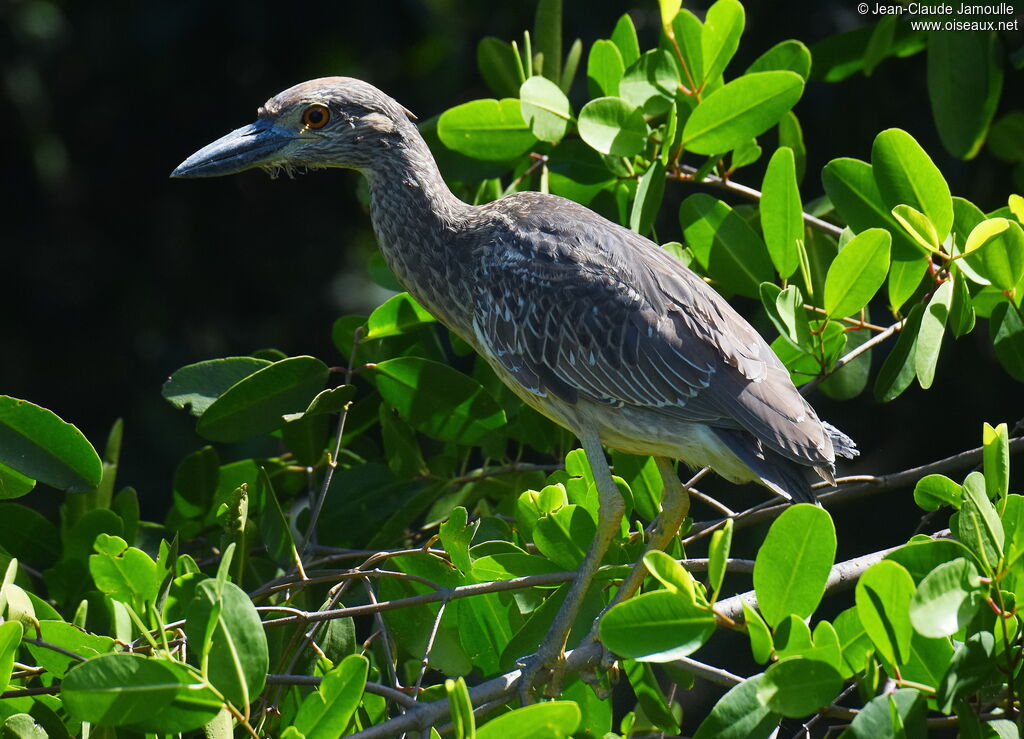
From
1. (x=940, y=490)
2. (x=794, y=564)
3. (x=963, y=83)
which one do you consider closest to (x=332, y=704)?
(x=794, y=564)

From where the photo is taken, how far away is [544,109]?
2969mm

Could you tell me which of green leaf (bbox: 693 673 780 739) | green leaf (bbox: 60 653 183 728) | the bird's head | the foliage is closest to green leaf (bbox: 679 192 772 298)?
the foliage

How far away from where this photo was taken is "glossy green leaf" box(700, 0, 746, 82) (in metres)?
2.88

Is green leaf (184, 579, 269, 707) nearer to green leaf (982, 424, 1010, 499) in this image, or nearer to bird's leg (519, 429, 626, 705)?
bird's leg (519, 429, 626, 705)

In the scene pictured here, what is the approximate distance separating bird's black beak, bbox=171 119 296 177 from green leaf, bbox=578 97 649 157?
0.88 meters

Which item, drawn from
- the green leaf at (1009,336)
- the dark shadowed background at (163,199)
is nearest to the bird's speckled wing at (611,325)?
the green leaf at (1009,336)

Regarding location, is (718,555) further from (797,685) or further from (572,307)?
(572,307)

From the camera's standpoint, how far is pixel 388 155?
3.24 meters

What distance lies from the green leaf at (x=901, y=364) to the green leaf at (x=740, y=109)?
0.62 metres

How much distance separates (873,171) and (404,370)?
3.91 feet

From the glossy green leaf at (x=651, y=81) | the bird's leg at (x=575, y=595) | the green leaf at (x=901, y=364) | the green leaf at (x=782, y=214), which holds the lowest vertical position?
the bird's leg at (x=575, y=595)

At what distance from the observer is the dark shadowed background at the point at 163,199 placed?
6000 millimetres

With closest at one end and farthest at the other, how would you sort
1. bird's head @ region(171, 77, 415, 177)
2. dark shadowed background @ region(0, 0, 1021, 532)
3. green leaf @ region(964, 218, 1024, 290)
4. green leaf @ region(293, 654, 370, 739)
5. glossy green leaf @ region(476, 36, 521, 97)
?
green leaf @ region(293, 654, 370, 739) → green leaf @ region(964, 218, 1024, 290) → bird's head @ region(171, 77, 415, 177) → glossy green leaf @ region(476, 36, 521, 97) → dark shadowed background @ region(0, 0, 1021, 532)

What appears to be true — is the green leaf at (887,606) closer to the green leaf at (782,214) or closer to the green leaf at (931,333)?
the green leaf at (931,333)
